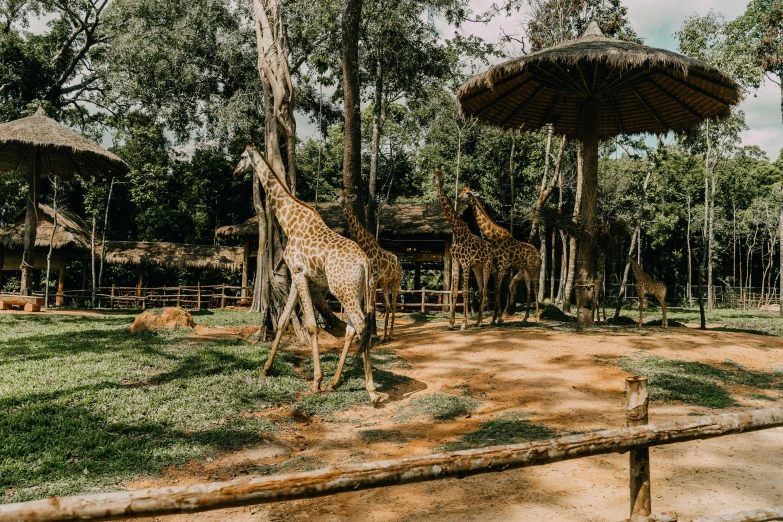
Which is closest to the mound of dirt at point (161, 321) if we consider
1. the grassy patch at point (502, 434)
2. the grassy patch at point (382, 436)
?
the grassy patch at point (382, 436)

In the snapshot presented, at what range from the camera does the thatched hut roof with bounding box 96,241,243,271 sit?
920 inches

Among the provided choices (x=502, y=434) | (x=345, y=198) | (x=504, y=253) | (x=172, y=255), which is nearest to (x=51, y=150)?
(x=172, y=255)

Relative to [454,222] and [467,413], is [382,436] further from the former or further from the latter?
[454,222]

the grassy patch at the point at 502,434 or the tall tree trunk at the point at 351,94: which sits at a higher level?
the tall tree trunk at the point at 351,94

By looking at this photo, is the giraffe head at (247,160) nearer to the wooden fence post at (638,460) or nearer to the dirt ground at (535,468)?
the dirt ground at (535,468)

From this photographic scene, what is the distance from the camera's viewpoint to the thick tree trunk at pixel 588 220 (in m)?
11.7

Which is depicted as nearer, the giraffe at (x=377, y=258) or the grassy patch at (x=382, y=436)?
the grassy patch at (x=382, y=436)

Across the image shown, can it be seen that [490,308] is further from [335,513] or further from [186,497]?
[186,497]

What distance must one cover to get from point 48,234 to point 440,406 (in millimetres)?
A: 20149

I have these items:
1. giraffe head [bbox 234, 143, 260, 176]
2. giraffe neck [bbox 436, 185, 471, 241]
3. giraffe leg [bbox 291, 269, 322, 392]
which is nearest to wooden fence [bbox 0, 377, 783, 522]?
giraffe leg [bbox 291, 269, 322, 392]

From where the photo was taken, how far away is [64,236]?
837 inches

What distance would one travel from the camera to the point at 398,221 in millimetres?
20031

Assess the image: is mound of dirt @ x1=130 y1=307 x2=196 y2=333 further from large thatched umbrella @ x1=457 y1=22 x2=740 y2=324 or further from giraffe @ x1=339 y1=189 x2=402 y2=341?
large thatched umbrella @ x1=457 y1=22 x2=740 y2=324

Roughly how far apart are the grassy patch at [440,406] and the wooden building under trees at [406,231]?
1229 cm
